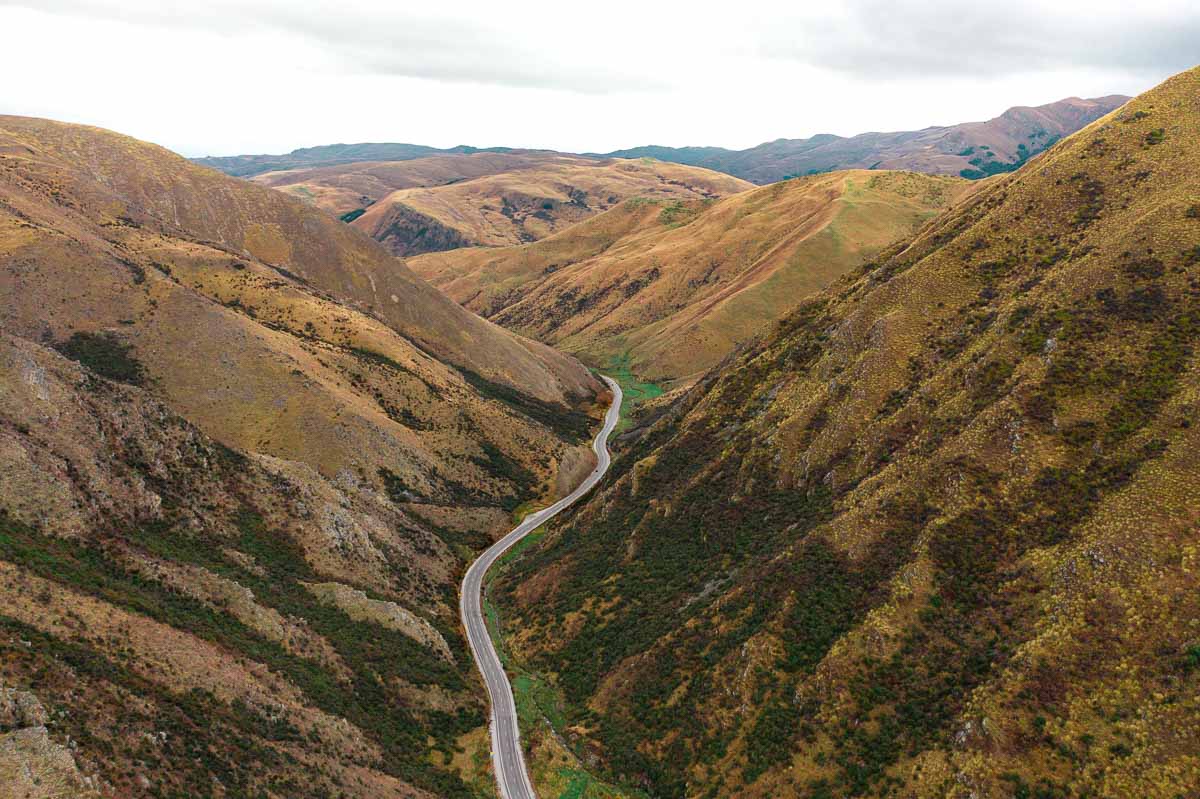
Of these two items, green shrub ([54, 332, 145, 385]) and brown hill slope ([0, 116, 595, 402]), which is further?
brown hill slope ([0, 116, 595, 402])

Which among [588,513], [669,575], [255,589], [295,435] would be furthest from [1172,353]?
[295,435]

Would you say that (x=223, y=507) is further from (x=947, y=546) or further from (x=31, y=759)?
(x=947, y=546)

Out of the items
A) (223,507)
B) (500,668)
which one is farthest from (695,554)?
(223,507)

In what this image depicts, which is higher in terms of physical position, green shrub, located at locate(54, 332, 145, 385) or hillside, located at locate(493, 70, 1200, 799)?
green shrub, located at locate(54, 332, 145, 385)

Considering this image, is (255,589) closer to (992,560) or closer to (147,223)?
(992,560)

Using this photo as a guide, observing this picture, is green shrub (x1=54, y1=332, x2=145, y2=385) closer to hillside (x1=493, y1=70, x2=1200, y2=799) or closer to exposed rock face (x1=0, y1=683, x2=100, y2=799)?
hillside (x1=493, y1=70, x2=1200, y2=799)

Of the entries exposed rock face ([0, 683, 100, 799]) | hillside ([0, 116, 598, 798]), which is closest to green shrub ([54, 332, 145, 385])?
hillside ([0, 116, 598, 798])
